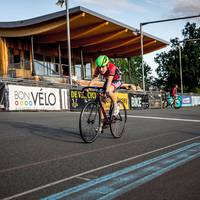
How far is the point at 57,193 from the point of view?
10.2 feet

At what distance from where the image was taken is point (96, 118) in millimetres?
6496

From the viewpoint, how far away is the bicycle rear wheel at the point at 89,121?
6.16 meters

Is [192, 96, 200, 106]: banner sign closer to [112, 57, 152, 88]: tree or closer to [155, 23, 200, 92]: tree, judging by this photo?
[155, 23, 200, 92]: tree

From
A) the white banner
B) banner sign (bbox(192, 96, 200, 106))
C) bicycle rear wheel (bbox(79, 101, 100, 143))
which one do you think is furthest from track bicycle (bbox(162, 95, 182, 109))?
bicycle rear wheel (bbox(79, 101, 100, 143))

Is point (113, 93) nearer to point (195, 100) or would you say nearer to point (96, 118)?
point (96, 118)

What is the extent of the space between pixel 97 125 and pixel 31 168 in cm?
256

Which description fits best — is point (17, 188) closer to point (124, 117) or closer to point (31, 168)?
point (31, 168)

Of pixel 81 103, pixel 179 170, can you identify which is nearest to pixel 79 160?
pixel 179 170

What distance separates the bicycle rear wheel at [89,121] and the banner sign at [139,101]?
60.5 ft

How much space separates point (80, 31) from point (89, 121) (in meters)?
27.9

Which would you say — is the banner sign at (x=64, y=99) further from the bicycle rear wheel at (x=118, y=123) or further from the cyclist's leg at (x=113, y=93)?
the cyclist's leg at (x=113, y=93)

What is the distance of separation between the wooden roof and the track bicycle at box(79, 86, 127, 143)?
885 inches

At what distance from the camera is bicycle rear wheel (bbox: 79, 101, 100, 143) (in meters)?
6.16

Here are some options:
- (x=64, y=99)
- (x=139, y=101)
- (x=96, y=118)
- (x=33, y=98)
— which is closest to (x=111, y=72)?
(x=96, y=118)
